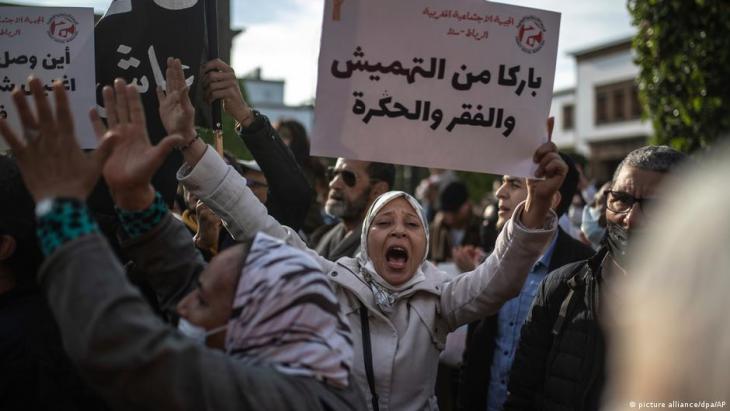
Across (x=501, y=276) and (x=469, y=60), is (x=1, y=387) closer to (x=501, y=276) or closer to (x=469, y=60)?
(x=501, y=276)

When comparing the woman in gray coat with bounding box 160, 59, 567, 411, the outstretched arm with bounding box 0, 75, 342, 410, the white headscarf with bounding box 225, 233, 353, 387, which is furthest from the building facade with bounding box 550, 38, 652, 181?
the outstretched arm with bounding box 0, 75, 342, 410

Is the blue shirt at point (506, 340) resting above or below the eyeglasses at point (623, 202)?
below

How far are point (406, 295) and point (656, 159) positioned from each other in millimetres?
1104

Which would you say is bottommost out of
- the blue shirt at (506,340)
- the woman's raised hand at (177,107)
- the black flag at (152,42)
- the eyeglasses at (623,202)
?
the blue shirt at (506,340)

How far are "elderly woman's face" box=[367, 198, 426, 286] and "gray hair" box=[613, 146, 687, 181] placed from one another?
0.89 meters

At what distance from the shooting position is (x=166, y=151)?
1.96 metres

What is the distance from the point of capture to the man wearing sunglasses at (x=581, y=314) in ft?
9.02

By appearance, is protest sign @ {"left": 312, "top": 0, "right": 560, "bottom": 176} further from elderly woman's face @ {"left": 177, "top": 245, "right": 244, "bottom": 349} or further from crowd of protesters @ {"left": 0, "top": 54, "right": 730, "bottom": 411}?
elderly woman's face @ {"left": 177, "top": 245, "right": 244, "bottom": 349}

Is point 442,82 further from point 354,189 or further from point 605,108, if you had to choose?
point 605,108

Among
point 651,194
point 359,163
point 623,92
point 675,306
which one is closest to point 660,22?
point 359,163

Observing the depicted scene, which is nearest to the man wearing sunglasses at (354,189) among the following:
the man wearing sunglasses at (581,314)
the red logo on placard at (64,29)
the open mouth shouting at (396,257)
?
the open mouth shouting at (396,257)

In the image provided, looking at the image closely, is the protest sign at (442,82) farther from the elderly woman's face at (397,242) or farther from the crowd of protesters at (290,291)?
the elderly woman's face at (397,242)

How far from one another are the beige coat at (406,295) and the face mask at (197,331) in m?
0.78

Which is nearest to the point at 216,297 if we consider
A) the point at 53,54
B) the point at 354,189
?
the point at 53,54
